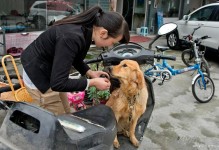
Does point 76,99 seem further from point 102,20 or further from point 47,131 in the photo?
point 47,131

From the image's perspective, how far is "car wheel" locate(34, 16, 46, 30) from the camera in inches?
308

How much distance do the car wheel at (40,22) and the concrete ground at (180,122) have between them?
163 inches

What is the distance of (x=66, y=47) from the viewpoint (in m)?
1.41

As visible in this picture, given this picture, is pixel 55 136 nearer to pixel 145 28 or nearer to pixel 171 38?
pixel 171 38

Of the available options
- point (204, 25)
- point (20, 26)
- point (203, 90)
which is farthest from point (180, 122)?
point (20, 26)

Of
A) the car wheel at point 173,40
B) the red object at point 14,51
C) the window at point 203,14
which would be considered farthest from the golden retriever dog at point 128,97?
the car wheel at point 173,40

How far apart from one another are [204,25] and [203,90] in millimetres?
4087

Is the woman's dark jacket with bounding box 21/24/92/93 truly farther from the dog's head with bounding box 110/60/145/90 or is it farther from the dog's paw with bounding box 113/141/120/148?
the dog's paw with bounding box 113/141/120/148

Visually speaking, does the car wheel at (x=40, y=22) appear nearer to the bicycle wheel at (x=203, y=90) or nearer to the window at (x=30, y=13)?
the window at (x=30, y=13)

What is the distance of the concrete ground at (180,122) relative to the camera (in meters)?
3.34

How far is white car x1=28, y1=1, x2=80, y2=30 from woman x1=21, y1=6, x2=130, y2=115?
6.35m

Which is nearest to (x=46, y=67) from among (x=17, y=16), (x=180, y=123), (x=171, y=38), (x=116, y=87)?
(x=116, y=87)

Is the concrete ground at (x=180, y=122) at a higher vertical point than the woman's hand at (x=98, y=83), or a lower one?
lower

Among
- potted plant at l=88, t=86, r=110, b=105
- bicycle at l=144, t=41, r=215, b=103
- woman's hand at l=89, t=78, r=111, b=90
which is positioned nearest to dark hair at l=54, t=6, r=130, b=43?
woman's hand at l=89, t=78, r=111, b=90
